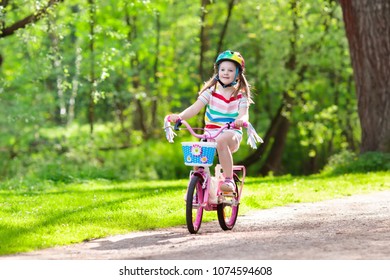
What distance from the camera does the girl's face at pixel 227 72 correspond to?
9562 millimetres

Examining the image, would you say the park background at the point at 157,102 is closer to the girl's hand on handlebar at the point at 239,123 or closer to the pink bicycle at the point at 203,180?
the pink bicycle at the point at 203,180

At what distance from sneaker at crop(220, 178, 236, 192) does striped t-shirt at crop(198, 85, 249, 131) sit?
24.8 inches

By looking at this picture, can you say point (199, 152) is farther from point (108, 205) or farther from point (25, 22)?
point (25, 22)

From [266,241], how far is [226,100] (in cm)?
182

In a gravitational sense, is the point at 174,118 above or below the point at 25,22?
below

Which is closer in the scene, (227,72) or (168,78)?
(227,72)

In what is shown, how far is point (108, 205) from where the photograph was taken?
11875 millimetres

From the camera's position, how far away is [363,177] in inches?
651

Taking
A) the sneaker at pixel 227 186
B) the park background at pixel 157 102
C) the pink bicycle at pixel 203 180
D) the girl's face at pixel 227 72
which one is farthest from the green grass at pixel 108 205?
the girl's face at pixel 227 72

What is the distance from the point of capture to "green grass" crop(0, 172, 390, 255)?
9430mm

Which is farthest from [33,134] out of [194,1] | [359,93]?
[359,93]

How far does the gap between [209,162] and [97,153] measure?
17.5 m

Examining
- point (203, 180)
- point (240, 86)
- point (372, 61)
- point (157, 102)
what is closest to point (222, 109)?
point (240, 86)
